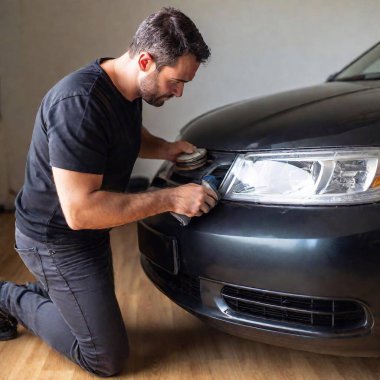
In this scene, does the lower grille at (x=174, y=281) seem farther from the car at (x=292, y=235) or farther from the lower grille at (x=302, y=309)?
the lower grille at (x=302, y=309)

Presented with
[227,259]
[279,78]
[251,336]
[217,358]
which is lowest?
[217,358]

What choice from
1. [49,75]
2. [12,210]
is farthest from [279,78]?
[12,210]

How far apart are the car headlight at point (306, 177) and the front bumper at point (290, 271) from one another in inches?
1.4

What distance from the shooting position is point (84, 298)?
5.03 ft

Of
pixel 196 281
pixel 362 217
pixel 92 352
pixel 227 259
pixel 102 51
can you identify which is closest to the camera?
pixel 362 217

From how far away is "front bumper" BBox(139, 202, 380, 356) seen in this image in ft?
3.84

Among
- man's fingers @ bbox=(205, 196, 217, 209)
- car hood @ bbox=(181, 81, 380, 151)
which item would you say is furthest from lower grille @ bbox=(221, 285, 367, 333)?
car hood @ bbox=(181, 81, 380, 151)

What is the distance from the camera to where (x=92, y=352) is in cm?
155

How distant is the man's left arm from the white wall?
5.74ft

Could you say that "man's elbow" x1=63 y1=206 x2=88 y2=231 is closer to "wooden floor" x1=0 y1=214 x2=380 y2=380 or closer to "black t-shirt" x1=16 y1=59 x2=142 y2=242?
"black t-shirt" x1=16 y1=59 x2=142 y2=242

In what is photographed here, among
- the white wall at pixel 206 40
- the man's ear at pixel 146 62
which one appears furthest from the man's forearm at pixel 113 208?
the white wall at pixel 206 40

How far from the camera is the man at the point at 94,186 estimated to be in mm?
1308

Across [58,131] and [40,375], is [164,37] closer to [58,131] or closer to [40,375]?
[58,131]

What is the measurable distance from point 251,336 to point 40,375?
29.0 inches
